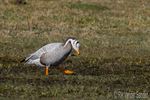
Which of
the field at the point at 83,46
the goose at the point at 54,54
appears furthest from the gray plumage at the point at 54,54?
the field at the point at 83,46

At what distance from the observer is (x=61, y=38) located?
850 inches

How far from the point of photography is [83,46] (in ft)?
65.1

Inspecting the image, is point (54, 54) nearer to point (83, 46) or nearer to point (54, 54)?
point (54, 54)

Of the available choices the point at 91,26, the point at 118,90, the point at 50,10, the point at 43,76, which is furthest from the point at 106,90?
the point at 50,10

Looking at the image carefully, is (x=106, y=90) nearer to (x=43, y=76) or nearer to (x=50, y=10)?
(x=43, y=76)

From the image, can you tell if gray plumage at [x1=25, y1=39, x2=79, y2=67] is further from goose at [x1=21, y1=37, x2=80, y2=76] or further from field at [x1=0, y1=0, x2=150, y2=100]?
field at [x1=0, y1=0, x2=150, y2=100]

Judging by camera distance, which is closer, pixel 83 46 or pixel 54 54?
pixel 54 54

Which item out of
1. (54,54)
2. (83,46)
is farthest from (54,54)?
(83,46)

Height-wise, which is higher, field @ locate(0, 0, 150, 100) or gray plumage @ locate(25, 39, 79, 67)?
gray plumage @ locate(25, 39, 79, 67)

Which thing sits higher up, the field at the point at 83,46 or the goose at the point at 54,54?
the goose at the point at 54,54

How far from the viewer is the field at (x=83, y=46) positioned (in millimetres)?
12875

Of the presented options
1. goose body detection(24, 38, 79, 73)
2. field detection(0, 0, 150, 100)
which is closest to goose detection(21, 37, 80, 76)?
goose body detection(24, 38, 79, 73)

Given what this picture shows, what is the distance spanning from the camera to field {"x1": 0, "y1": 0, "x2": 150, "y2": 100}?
42.2ft

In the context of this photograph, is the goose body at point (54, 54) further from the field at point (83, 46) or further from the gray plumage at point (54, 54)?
the field at point (83, 46)
